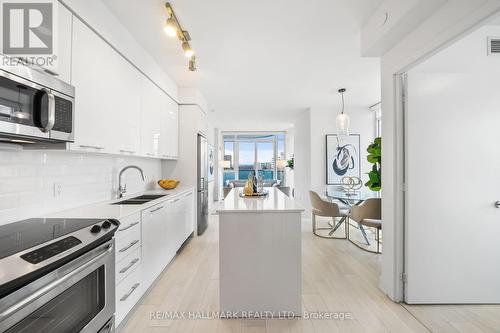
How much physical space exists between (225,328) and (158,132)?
2.55m

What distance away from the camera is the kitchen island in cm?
210

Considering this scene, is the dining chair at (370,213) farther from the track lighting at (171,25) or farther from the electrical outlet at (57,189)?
the electrical outlet at (57,189)

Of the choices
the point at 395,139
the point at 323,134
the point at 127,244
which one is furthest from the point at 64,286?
the point at 323,134

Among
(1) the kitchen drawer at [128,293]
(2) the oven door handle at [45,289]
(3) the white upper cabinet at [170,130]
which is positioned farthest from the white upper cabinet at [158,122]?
(2) the oven door handle at [45,289]

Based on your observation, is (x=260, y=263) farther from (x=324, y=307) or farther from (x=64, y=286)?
(x=64, y=286)

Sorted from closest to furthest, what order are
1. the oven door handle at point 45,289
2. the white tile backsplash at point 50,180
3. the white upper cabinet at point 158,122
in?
1. the oven door handle at point 45,289
2. the white tile backsplash at point 50,180
3. the white upper cabinet at point 158,122

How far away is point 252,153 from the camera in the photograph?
10.6 metres

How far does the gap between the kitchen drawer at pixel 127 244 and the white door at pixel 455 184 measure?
8.17 feet

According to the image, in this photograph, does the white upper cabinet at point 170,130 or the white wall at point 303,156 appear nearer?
the white upper cabinet at point 170,130

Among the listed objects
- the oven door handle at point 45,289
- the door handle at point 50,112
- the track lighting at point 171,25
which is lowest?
the oven door handle at point 45,289

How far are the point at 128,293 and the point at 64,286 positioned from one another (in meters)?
0.92
